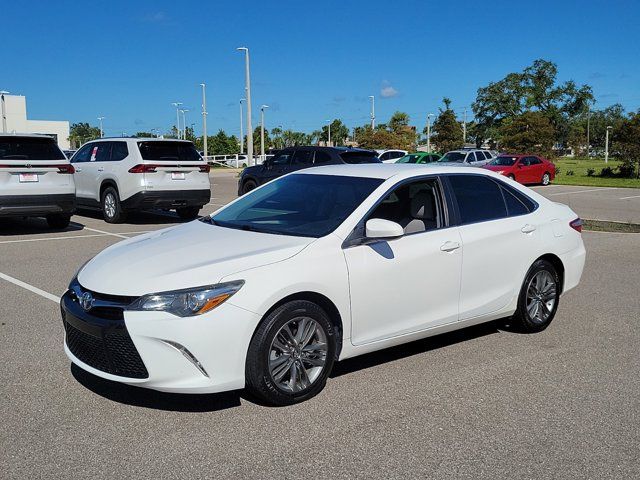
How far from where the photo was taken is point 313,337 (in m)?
4.41

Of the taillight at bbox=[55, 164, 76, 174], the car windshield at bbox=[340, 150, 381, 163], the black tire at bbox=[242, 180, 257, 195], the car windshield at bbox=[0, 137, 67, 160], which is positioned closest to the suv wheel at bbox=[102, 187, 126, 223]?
the taillight at bbox=[55, 164, 76, 174]

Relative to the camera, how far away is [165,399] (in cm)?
446

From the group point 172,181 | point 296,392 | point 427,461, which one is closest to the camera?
point 427,461

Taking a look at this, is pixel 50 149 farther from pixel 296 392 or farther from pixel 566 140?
pixel 566 140

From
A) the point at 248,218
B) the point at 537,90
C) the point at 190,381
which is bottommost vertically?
the point at 190,381

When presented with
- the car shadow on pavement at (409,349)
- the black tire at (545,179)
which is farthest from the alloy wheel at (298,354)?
the black tire at (545,179)

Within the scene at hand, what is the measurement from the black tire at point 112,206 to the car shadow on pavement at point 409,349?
398 inches

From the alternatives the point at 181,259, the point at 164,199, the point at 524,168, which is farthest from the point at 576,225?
the point at 524,168

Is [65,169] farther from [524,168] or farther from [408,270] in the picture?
[524,168]

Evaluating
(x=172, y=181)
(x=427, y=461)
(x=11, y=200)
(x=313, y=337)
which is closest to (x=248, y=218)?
(x=313, y=337)

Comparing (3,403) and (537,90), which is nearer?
(3,403)

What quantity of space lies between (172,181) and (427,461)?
1154cm

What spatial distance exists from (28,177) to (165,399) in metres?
9.00

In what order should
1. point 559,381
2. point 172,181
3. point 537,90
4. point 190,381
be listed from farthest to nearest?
point 537,90 < point 172,181 < point 559,381 < point 190,381
